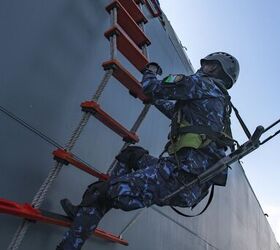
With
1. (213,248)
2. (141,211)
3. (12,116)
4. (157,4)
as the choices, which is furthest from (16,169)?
(213,248)

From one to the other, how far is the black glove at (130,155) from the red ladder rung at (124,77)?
1.14 ft

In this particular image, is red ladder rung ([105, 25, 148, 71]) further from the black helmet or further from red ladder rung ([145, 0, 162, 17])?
red ladder rung ([145, 0, 162, 17])

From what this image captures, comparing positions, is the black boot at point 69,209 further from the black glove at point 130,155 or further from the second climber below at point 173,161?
the black glove at point 130,155

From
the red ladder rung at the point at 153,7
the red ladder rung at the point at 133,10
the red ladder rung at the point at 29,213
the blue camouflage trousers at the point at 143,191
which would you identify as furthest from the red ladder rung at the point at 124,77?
the red ladder rung at the point at 153,7

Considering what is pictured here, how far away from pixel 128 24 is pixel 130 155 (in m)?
0.85

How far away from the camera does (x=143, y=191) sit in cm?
201

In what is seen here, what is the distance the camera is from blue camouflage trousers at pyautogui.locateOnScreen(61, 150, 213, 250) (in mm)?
1938

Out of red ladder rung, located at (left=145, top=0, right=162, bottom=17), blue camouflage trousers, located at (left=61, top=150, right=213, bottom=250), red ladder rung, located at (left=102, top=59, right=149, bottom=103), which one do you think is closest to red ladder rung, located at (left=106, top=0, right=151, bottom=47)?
red ladder rung, located at (left=102, top=59, right=149, bottom=103)

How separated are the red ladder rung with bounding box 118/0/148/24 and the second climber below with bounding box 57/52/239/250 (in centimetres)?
66

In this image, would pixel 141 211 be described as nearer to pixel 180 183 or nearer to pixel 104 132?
pixel 104 132

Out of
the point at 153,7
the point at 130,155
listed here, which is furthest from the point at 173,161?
the point at 153,7

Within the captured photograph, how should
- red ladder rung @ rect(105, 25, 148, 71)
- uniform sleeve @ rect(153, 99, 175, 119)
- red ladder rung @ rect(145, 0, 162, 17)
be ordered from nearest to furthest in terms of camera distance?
1. red ladder rung @ rect(105, 25, 148, 71)
2. uniform sleeve @ rect(153, 99, 175, 119)
3. red ladder rung @ rect(145, 0, 162, 17)

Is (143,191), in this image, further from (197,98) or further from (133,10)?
(133,10)

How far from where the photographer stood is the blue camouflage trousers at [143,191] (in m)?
1.94
